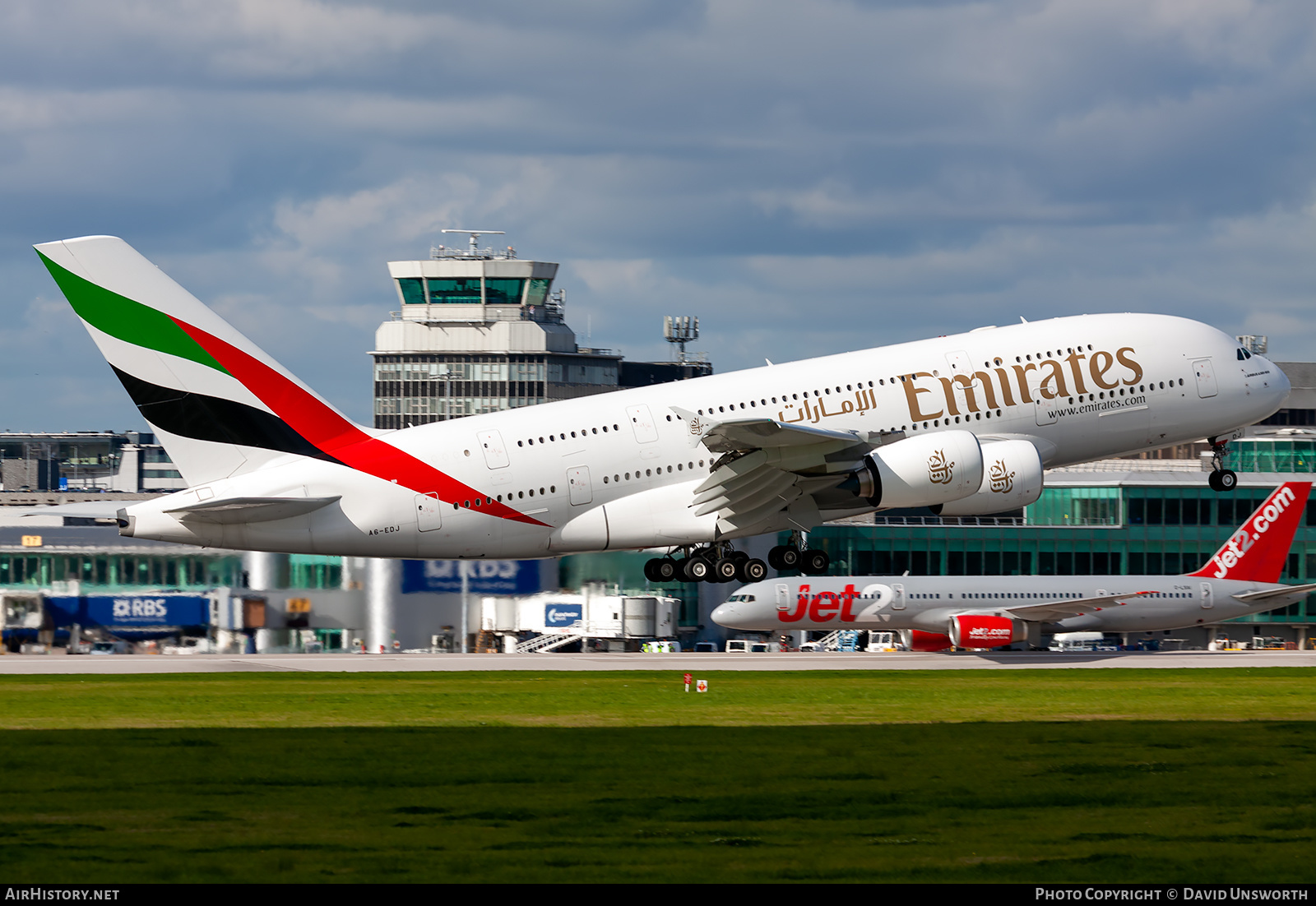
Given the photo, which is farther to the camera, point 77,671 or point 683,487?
point 77,671

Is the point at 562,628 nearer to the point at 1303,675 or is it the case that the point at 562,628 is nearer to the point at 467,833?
the point at 1303,675

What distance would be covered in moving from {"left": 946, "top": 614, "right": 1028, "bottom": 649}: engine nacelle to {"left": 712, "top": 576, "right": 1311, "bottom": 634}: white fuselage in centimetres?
81

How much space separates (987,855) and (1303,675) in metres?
45.3

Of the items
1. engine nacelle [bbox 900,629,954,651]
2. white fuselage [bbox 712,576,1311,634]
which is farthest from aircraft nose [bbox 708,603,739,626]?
engine nacelle [bbox 900,629,954,651]

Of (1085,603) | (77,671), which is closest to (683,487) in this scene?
(77,671)

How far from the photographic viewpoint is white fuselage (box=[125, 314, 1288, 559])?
146 feet

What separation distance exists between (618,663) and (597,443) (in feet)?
91.6

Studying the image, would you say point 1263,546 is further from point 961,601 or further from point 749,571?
point 749,571

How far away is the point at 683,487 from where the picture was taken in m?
46.2

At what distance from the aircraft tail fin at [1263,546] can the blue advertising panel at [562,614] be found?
3233 cm

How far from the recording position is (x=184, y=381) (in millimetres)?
45281

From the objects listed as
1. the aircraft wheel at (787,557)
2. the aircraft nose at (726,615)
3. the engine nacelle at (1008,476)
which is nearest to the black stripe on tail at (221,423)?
the aircraft wheel at (787,557)

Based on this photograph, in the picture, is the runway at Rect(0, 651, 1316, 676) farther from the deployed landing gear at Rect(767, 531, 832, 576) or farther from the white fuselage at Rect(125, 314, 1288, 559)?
the white fuselage at Rect(125, 314, 1288, 559)

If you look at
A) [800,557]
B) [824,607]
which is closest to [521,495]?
[800,557]
